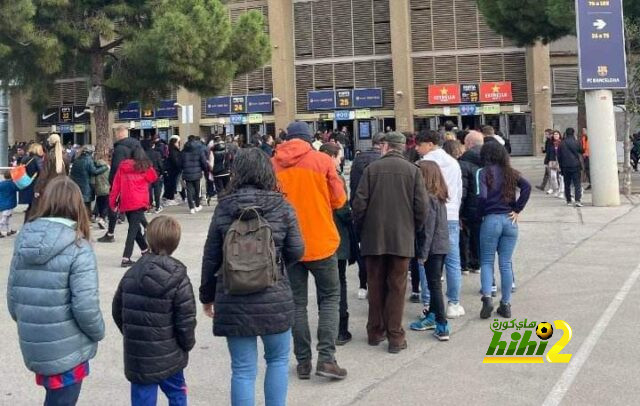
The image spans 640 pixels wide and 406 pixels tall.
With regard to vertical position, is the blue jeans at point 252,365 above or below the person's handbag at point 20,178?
below

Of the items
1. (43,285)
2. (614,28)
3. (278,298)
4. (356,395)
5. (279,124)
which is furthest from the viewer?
(279,124)

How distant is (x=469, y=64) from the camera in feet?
123

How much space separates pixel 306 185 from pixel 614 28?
12257 millimetres

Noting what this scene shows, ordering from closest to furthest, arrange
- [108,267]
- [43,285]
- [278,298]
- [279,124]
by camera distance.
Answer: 1. [43,285]
2. [278,298]
3. [108,267]
4. [279,124]

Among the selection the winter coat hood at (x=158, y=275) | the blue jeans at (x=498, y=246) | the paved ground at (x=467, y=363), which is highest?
the winter coat hood at (x=158, y=275)

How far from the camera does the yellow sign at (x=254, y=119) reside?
1598 inches

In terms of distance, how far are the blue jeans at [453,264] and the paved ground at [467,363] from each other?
0.28 metres

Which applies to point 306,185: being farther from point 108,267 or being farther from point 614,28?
point 614,28

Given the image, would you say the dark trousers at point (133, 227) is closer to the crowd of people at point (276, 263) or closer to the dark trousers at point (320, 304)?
the crowd of people at point (276, 263)

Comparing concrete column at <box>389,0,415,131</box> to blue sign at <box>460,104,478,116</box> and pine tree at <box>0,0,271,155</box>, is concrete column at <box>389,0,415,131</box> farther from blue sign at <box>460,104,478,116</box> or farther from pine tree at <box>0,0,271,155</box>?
pine tree at <box>0,0,271,155</box>

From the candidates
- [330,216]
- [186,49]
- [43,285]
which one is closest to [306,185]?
[330,216]

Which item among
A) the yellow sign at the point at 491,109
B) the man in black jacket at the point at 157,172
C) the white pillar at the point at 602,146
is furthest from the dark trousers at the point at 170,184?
the yellow sign at the point at 491,109

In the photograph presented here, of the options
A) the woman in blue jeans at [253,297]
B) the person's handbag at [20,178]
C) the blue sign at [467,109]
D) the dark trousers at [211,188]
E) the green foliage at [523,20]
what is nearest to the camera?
the woman in blue jeans at [253,297]

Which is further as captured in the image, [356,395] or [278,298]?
[356,395]
